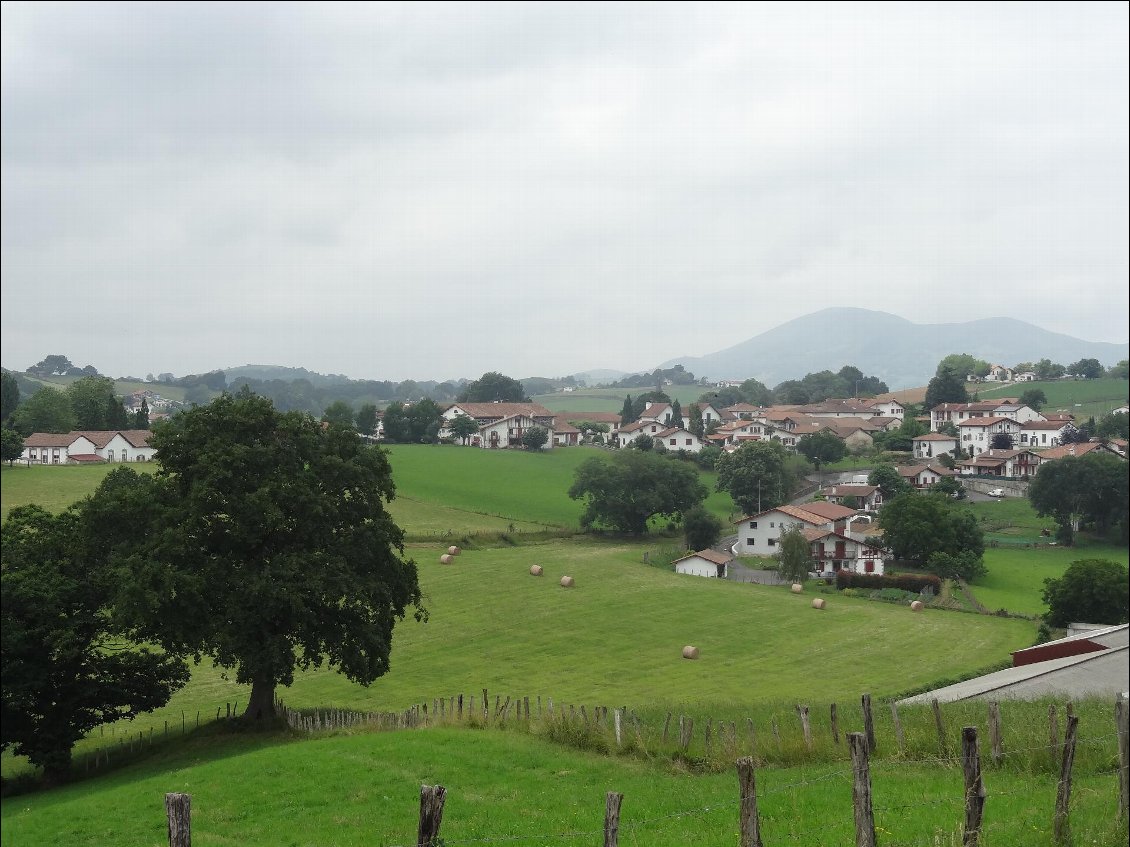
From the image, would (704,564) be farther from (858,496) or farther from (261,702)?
(261,702)

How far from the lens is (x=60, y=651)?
93.4 feet

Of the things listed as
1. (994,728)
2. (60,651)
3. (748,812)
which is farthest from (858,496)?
(748,812)

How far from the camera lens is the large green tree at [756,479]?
84938 mm

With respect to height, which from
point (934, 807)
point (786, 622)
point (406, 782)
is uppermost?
point (934, 807)

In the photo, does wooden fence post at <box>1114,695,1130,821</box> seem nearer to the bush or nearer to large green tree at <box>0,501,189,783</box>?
large green tree at <box>0,501,189,783</box>

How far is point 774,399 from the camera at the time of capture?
17475 centimetres

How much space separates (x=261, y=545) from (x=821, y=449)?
81604mm

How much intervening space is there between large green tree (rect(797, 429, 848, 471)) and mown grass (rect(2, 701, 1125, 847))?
7967 centimetres

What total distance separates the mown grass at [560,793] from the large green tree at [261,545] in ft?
12.2

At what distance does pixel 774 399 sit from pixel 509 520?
108m

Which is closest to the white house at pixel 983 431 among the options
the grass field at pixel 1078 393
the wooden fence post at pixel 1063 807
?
the grass field at pixel 1078 393

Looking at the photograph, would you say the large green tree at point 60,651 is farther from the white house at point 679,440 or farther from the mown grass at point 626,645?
the white house at point 679,440

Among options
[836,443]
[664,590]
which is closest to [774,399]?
[836,443]

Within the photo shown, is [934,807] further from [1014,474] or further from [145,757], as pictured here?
[1014,474]
